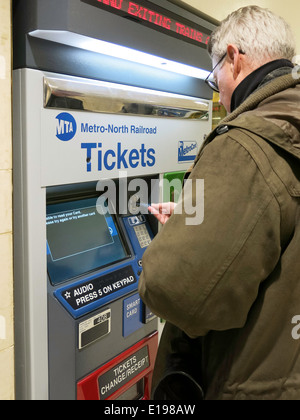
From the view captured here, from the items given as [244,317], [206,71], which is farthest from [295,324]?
[206,71]

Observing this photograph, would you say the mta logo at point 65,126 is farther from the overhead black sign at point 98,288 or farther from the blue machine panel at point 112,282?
the overhead black sign at point 98,288

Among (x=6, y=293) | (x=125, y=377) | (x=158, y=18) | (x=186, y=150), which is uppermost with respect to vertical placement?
(x=158, y=18)

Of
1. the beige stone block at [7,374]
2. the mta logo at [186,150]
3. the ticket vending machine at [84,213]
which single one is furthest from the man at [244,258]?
the mta logo at [186,150]

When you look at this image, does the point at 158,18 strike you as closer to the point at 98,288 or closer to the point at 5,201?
the point at 5,201

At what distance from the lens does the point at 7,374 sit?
145 cm

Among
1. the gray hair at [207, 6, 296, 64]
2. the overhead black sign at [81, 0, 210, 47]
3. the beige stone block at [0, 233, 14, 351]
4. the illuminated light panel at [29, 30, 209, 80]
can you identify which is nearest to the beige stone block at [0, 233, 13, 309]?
the beige stone block at [0, 233, 14, 351]

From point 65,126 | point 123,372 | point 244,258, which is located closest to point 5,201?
point 65,126

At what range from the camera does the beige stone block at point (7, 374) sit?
1.43 meters

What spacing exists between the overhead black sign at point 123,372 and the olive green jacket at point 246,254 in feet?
2.45

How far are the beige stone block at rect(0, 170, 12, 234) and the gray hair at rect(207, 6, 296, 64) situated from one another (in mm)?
861

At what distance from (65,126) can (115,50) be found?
38 cm

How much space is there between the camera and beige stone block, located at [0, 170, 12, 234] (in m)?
1.37

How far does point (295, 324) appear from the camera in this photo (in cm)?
110
